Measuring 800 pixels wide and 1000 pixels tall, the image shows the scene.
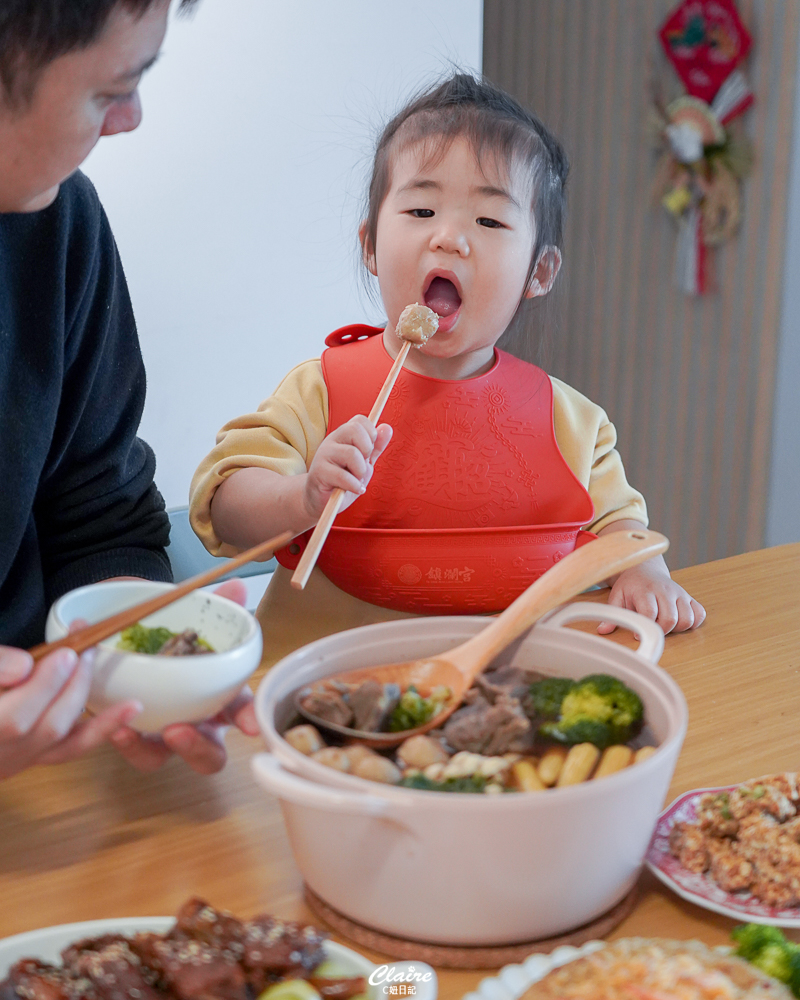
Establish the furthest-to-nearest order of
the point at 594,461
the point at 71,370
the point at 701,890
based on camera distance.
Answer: the point at 594,461 → the point at 71,370 → the point at 701,890

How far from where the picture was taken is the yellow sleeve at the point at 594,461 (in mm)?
1510

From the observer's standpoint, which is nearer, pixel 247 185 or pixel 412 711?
pixel 412 711

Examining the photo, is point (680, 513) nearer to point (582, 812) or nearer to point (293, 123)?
point (293, 123)

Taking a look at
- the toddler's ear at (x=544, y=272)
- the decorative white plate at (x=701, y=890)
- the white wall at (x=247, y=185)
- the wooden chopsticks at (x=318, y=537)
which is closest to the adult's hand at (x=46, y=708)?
the wooden chopsticks at (x=318, y=537)

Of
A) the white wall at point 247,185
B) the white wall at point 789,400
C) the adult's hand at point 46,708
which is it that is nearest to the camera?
the adult's hand at point 46,708

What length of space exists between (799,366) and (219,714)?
2.68 metres

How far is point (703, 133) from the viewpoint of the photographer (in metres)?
3.13

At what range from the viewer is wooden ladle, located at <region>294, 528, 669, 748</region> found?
29.3 inches

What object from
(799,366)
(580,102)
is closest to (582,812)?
(799,366)

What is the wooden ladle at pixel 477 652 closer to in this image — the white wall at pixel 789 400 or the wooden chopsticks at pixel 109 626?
the wooden chopsticks at pixel 109 626

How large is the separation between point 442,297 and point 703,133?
204 centimetres

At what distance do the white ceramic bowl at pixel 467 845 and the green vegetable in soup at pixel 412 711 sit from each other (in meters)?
0.09

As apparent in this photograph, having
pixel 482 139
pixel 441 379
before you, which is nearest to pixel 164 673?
pixel 441 379

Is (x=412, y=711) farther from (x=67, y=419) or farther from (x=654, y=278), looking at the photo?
(x=654, y=278)
